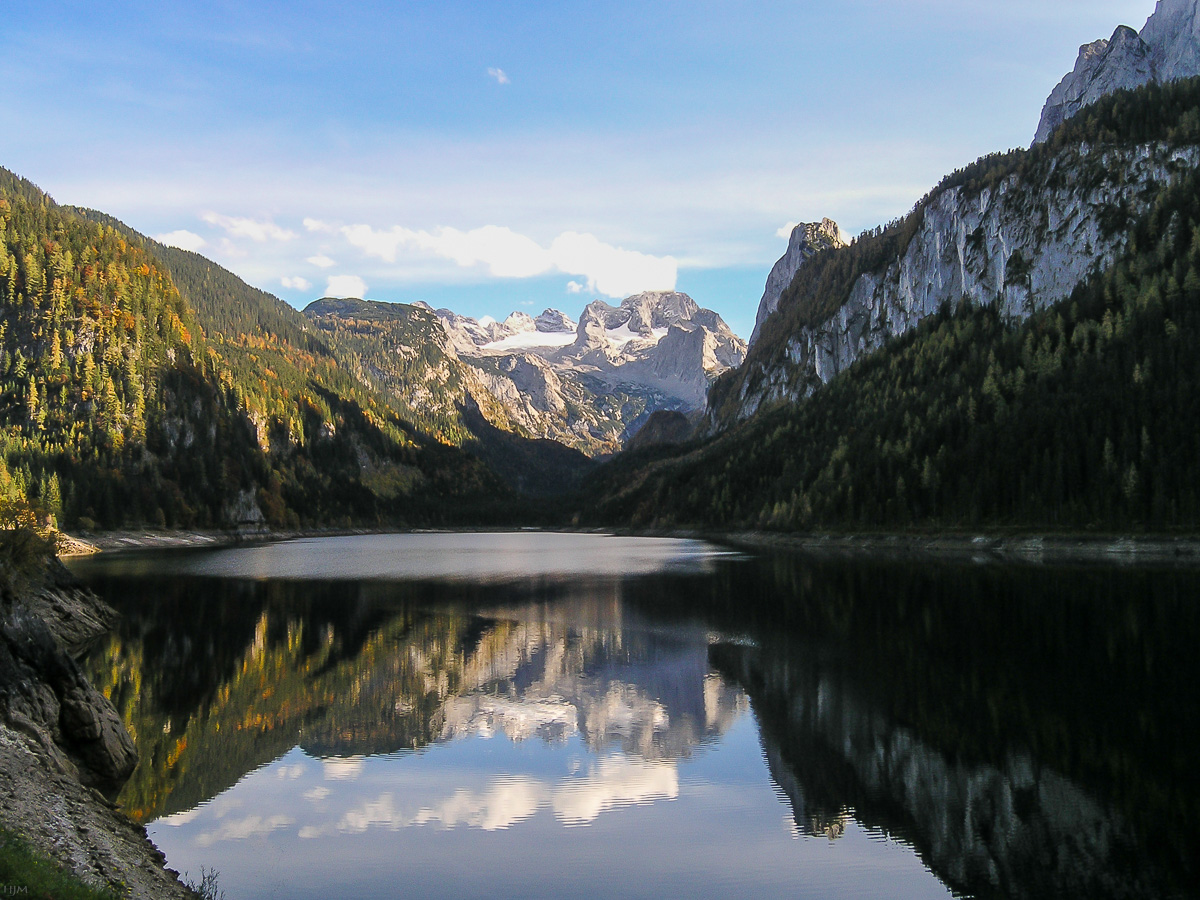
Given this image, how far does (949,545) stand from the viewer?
387 feet

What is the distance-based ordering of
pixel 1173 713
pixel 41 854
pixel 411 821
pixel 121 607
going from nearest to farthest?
pixel 41 854 < pixel 411 821 < pixel 1173 713 < pixel 121 607

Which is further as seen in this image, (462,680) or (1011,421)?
(1011,421)

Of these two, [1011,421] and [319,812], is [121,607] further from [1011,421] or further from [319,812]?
[1011,421]

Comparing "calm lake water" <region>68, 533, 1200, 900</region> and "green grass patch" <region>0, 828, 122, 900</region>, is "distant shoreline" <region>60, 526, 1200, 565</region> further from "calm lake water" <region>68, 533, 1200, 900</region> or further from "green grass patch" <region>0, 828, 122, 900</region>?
"green grass patch" <region>0, 828, 122, 900</region>

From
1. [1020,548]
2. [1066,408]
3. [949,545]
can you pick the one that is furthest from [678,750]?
[1066,408]

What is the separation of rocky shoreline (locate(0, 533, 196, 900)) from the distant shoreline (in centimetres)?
9662

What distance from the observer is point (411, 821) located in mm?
22250

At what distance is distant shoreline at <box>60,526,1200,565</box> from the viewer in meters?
93.8

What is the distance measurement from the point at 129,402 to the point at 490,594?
153496 mm

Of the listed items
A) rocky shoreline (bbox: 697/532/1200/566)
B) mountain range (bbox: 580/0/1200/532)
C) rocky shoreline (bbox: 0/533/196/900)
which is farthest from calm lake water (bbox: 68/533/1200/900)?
mountain range (bbox: 580/0/1200/532)

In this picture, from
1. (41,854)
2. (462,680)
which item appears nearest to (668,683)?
(462,680)

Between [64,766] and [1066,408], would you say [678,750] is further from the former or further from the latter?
[1066,408]

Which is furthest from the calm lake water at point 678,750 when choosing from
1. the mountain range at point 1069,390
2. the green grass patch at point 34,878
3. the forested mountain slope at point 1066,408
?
the mountain range at point 1069,390

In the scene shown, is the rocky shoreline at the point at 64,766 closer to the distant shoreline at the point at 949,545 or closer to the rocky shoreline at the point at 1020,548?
the rocky shoreline at the point at 1020,548
